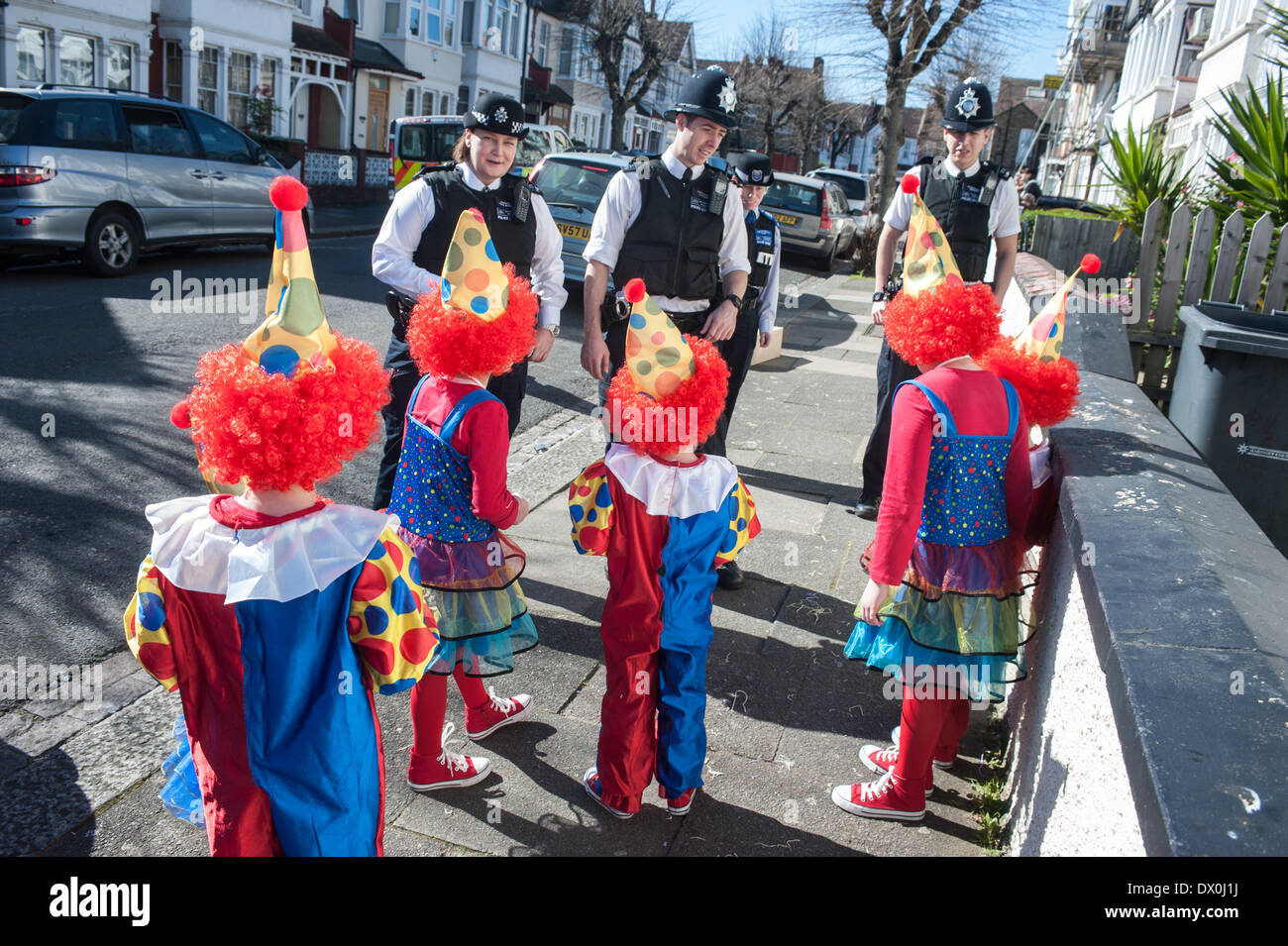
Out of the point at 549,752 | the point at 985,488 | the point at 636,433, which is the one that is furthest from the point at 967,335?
the point at 549,752

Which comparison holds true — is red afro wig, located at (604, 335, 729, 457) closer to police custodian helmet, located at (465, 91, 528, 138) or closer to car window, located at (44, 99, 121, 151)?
police custodian helmet, located at (465, 91, 528, 138)

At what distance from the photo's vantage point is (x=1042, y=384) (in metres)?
2.89

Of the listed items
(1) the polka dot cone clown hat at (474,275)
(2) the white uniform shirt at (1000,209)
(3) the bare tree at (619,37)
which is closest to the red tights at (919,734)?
(1) the polka dot cone clown hat at (474,275)

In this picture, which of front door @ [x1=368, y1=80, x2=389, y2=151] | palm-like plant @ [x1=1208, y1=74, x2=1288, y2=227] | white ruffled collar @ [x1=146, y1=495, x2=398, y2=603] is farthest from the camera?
front door @ [x1=368, y1=80, x2=389, y2=151]

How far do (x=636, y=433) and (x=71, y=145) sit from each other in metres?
10.3

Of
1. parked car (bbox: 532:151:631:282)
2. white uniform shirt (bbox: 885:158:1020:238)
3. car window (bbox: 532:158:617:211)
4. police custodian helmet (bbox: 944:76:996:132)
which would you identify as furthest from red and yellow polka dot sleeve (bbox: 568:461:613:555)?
car window (bbox: 532:158:617:211)

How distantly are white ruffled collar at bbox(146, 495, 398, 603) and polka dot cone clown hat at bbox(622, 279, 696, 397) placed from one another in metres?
0.92

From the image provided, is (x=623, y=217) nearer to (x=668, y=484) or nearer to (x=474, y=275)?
(x=474, y=275)

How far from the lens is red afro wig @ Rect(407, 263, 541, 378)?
105 inches

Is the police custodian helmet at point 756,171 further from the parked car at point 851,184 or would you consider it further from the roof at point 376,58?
the roof at point 376,58

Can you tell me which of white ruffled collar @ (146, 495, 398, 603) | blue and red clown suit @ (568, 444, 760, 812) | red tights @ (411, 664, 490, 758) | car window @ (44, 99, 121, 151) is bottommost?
red tights @ (411, 664, 490, 758)

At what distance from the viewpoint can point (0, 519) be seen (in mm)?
4414

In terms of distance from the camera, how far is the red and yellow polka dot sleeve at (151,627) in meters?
1.94
